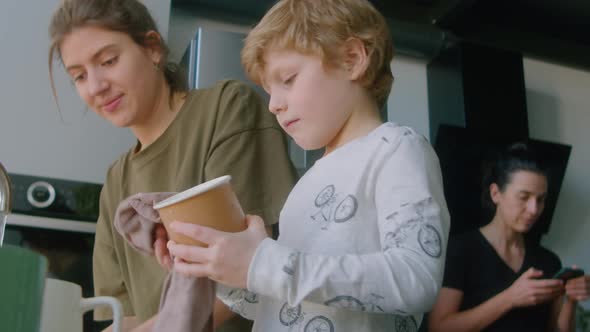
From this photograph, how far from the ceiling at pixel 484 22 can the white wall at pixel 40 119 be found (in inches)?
26.6

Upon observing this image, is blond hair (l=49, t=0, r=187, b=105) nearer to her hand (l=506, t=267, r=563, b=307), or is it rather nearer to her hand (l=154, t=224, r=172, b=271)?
her hand (l=154, t=224, r=172, b=271)

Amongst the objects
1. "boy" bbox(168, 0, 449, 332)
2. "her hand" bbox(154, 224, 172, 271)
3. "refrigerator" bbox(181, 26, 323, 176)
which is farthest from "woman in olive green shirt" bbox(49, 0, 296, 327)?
"refrigerator" bbox(181, 26, 323, 176)

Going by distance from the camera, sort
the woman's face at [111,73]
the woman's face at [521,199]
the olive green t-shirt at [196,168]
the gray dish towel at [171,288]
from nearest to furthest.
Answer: the gray dish towel at [171,288], the olive green t-shirt at [196,168], the woman's face at [111,73], the woman's face at [521,199]

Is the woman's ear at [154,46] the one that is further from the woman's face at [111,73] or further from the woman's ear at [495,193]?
the woman's ear at [495,193]

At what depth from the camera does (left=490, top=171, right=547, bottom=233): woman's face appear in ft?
7.47

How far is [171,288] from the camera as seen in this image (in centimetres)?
70

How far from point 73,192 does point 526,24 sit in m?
2.16

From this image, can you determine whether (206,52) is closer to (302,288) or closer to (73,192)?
(73,192)

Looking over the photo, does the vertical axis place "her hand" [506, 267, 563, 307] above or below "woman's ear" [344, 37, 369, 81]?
below

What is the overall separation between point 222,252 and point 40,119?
1.25m

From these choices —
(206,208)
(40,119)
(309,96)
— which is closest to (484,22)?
(40,119)

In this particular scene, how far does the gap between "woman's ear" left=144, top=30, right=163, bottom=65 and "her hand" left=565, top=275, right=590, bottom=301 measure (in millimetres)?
1543

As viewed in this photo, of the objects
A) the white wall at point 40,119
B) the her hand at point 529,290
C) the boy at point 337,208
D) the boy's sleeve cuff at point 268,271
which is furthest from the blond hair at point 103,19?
the her hand at point 529,290

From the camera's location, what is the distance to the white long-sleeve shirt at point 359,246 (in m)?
0.58
